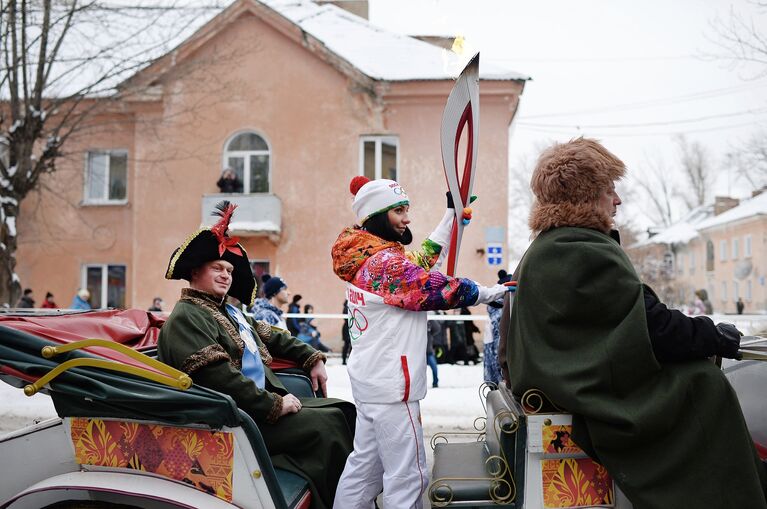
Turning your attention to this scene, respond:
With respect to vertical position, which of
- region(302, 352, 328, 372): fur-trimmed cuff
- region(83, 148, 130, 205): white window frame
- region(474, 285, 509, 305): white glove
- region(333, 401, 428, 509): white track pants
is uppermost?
region(83, 148, 130, 205): white window frame

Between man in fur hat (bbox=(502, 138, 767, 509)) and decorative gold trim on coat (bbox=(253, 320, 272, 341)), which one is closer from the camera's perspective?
man in fur hat (bbox=(502, 138, 767, 509))

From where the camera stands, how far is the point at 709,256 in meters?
40.3

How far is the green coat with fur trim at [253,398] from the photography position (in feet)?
9.78

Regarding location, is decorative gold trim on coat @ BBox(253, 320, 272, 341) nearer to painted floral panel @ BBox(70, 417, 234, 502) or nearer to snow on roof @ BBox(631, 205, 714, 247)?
painted floral panel @ BBox(70, 417, 234, 502)

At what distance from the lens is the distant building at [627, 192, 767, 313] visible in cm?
3372

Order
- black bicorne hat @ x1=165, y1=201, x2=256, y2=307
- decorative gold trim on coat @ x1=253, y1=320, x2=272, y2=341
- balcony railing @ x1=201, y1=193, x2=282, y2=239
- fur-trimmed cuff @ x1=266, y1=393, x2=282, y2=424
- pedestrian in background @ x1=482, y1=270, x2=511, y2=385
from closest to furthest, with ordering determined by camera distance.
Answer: fur-trimmed cuff @ x1=266, y1=393, x2=282, y2=424 → black bicorne hat @ x1=165, y1=201, x2=256, y2=307 → decorative gold trim on coat @ x1=253, y1=320, x2=272, y2=341 → pedestrian in background @ x1=482, y1=270, x2=511, y2=385 → balcony railing @ x1=201, y1=193, x2=282, y2=239

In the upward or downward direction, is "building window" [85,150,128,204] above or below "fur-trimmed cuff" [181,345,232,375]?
above

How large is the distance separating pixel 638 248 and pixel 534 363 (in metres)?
41.4

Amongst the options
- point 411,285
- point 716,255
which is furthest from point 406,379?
point 716,255

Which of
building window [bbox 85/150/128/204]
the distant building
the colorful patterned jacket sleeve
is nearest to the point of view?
the colorful patterned jacket sleeve

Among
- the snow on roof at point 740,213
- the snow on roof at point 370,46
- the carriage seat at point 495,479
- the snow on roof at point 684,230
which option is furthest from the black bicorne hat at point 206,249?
the snow on roof at point 684,230

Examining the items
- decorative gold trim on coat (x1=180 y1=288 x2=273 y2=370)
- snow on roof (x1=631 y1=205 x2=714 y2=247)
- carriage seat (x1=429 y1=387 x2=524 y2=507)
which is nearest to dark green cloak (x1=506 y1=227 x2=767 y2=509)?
carriage seat (x1=429 y1=387 x2=524 y2=507)

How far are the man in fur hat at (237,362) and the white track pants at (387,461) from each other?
0.16 metres

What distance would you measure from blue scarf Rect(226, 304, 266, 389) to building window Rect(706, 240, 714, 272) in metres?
41.2
